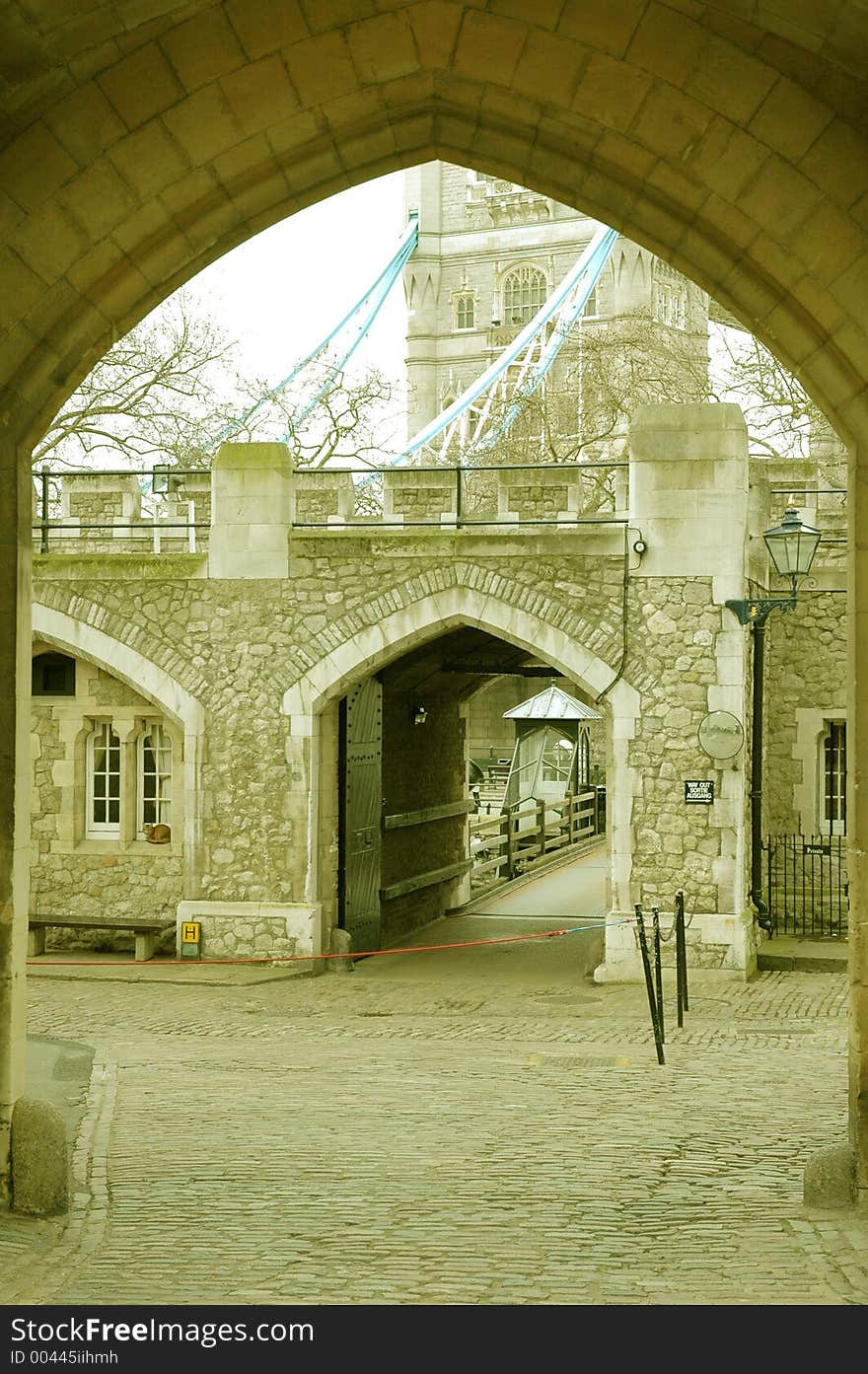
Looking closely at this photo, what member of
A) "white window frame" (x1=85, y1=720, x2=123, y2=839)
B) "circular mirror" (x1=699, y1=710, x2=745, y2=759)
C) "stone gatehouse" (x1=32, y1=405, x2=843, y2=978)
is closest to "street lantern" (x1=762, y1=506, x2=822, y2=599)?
"stone gatehouse" (x1=32, y1=405, x2=843, y2=978)

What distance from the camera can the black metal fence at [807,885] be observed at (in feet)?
46.1

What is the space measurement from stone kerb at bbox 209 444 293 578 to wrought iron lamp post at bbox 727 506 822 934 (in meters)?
3.96

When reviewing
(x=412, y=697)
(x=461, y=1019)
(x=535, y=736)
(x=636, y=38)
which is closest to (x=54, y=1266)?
(x=636, y=38)

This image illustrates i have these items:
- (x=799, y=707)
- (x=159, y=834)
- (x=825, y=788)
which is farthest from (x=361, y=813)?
(x=825, y=788)

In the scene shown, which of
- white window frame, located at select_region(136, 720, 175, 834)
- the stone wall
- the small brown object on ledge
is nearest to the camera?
the small brown object on ledge

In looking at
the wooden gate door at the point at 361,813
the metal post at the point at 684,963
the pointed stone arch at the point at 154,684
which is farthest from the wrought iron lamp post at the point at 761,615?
the pointed stone arch at the point at 154,684

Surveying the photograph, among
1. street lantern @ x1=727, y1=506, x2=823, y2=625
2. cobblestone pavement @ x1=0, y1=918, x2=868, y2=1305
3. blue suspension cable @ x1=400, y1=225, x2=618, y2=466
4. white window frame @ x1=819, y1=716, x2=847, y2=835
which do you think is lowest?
cobblestone pavement @ x1=0, y1=918, x2=868, y2=1305

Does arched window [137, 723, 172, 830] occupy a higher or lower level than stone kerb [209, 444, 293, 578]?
lower

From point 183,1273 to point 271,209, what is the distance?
12.1ft

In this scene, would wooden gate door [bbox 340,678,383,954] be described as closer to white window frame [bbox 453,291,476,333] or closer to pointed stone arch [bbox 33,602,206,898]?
pointed stone arch [bbox 33,602,206,898]

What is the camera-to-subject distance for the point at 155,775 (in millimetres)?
14219

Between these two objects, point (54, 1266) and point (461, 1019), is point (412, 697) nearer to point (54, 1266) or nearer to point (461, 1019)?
point (461, 1019)

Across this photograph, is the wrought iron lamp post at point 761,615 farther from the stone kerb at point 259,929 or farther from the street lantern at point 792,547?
the stone kerb at point 259,929

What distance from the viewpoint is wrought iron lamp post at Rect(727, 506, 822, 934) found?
11.7 metres
